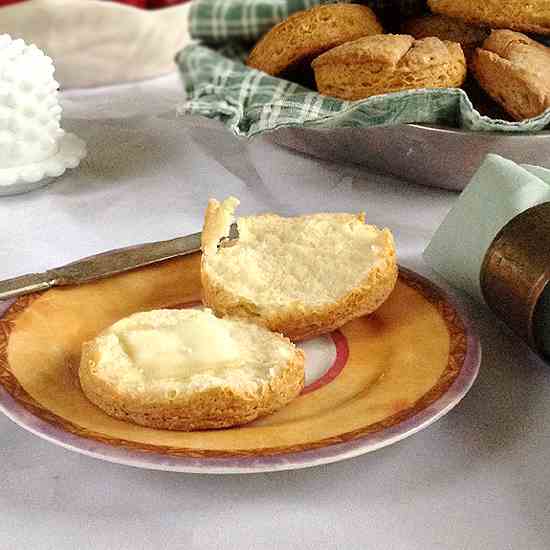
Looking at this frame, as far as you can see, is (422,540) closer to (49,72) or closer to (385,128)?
(385,128)

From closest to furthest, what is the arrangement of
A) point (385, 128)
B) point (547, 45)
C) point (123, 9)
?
point (385, 128)
point (547, 45)
point (123, 9)

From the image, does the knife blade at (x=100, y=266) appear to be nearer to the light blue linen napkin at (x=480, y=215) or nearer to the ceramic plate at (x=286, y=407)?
the ceramic plate at (x=286, y=407)

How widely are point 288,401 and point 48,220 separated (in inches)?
15.4

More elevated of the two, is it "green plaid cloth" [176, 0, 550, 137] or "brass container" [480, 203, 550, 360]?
"brass container" [480, 203, 550, 360]

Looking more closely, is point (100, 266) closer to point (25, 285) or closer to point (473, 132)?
point (25, 285)

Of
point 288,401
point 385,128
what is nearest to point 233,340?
point 288,401


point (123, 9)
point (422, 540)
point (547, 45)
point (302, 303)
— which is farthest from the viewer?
point (123, 9)

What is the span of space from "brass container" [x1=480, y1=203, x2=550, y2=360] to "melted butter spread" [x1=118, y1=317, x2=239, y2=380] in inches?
6.2

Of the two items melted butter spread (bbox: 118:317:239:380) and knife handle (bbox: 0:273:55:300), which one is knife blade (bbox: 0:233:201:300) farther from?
melted butter spread (bbox: 118:317:239:380)

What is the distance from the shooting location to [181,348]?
1.55 feet

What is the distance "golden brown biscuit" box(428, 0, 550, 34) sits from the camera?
808mm

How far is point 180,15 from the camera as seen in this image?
4.18 feet

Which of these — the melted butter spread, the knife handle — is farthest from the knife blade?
the melted butter spread

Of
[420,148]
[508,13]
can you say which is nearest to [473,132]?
[420,148]
